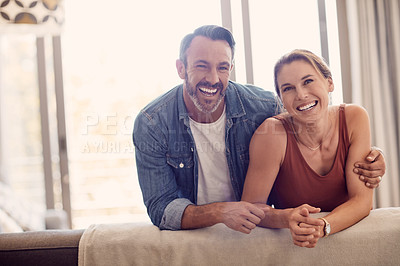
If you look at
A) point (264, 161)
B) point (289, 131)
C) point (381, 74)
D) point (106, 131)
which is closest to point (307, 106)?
point (289, 131)

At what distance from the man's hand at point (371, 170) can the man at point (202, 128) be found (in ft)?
1.29

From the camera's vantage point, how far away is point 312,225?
39.9 inches

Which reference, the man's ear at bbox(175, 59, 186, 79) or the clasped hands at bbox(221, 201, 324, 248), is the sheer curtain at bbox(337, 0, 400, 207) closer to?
the man's ear at bbox(175, 59, 186, 79)

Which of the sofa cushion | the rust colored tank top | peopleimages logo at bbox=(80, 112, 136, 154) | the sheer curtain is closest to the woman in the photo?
the rust colored tank top

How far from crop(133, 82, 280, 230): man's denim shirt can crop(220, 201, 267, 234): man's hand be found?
9.4 inches

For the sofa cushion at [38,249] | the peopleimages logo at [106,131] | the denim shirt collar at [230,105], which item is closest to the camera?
the sofa cushion at [38,249]

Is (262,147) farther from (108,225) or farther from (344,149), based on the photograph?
(108,225)

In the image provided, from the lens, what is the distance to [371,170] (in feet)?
3.87

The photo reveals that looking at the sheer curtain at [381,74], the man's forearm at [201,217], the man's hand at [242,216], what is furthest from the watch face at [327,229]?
the sheer curtain at [381,74]

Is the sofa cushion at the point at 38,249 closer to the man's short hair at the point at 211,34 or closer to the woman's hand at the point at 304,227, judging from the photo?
the woman's hand at the point at 304,227

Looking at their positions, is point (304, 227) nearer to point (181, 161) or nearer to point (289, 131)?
point (289, 131)

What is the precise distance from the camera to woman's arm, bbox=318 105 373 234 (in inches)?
41.9

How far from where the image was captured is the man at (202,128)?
1331 mm

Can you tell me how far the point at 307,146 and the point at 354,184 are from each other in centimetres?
20
